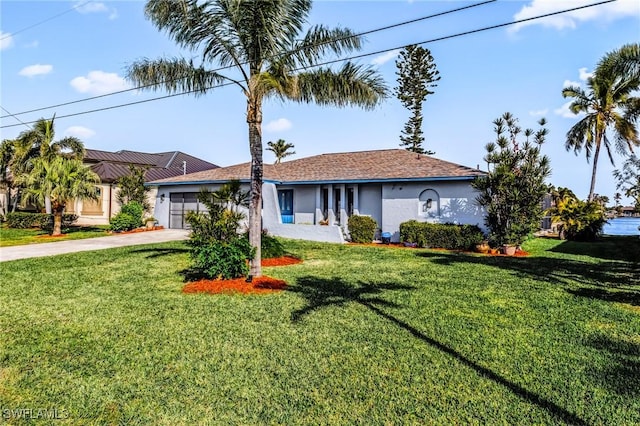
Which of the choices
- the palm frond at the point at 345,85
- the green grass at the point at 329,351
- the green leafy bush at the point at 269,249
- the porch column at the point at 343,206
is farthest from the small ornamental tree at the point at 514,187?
the green leafy bush at the point at 269,249

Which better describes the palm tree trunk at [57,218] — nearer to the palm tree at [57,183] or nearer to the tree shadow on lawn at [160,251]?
the palm tree at [57,183]

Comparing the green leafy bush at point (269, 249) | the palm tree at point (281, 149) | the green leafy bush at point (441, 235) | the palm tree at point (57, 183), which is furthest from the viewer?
the palm tree at point (281, 149)

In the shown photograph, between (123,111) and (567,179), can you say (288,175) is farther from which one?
(567,179)

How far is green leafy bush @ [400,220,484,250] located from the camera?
54.3 feet

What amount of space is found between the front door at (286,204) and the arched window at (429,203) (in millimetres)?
7528

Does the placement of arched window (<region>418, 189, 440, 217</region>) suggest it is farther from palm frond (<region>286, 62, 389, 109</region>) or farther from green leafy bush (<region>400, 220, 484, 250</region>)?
palm frond (<region>286, 62, 389, 109</region>)

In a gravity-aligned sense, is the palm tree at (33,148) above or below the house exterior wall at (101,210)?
above

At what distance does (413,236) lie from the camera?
17.5 metres

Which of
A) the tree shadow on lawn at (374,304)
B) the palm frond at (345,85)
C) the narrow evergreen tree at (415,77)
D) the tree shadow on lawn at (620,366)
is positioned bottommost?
the tree shadow on lawn at (620,366)

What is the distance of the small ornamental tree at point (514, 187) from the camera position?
15.5m

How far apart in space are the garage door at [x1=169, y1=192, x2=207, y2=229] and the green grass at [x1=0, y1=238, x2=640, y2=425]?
1373cm

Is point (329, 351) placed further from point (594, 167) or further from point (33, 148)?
point (33, 148)

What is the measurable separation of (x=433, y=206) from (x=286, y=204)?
334 inches

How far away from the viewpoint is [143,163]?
3553 cm
